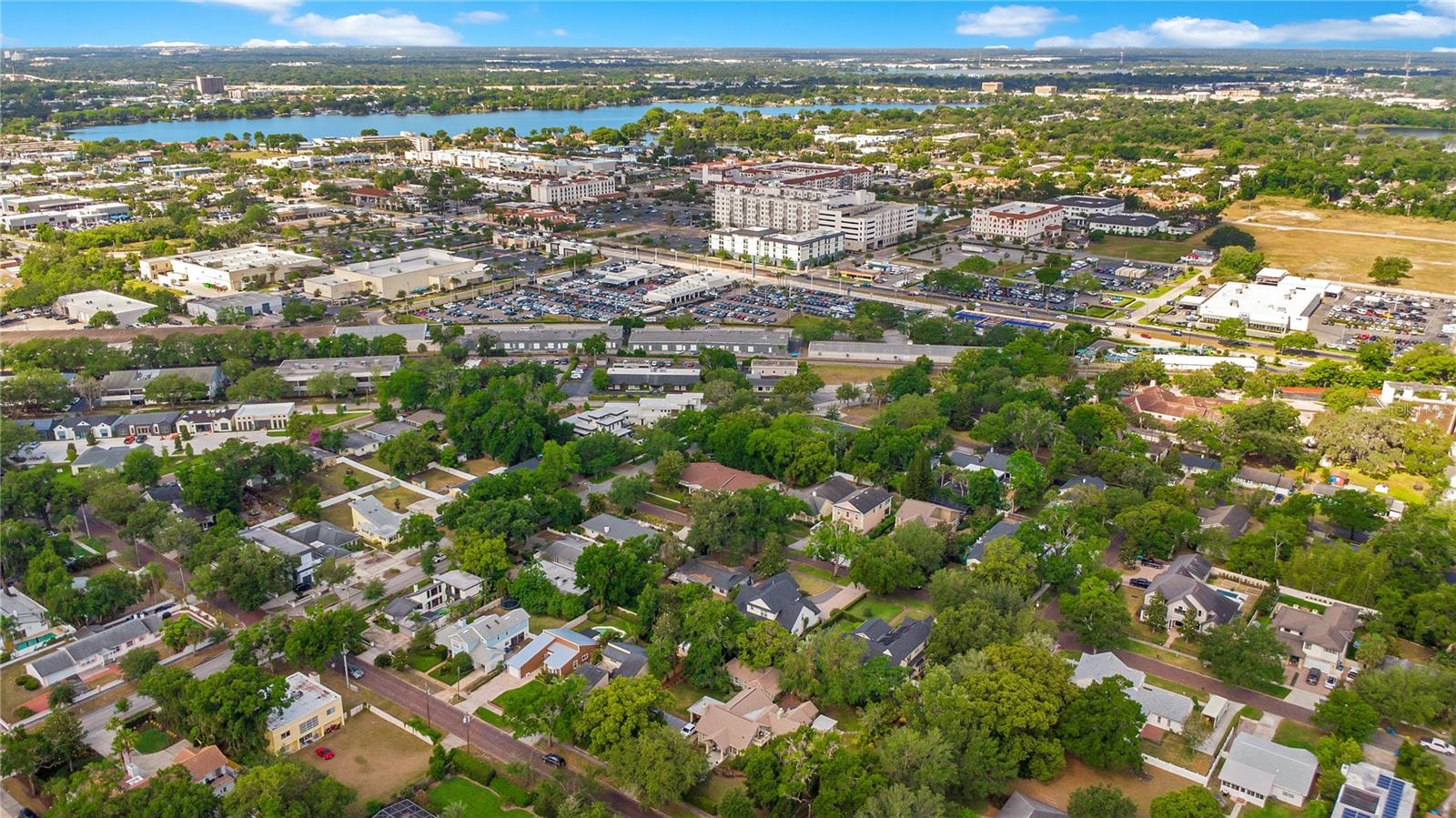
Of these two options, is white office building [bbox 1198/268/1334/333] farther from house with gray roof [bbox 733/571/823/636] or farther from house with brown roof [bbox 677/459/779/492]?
house with gray roof [bbox 733/571/823/636]

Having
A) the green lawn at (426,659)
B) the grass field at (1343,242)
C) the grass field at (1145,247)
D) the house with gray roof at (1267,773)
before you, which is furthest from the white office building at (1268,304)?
the green lawn at (426,659)

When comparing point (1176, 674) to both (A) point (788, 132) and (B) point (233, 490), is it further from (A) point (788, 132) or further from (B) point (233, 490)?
(A) point (788, 132)

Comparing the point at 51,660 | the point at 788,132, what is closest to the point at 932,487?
the point at 51,660

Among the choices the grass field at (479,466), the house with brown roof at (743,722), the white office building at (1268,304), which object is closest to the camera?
the house with brown roof at (743,722)

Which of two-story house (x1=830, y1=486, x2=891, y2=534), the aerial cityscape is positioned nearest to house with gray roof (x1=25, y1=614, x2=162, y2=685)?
the aerial cityscape

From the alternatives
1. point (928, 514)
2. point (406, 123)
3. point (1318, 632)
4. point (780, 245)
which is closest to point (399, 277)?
point (780, 245)

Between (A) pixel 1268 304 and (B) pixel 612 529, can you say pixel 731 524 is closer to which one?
(B) pixel 612 529

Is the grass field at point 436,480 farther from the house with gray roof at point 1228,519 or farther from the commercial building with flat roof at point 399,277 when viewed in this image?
the commercial building with flat roof at point 399,277
